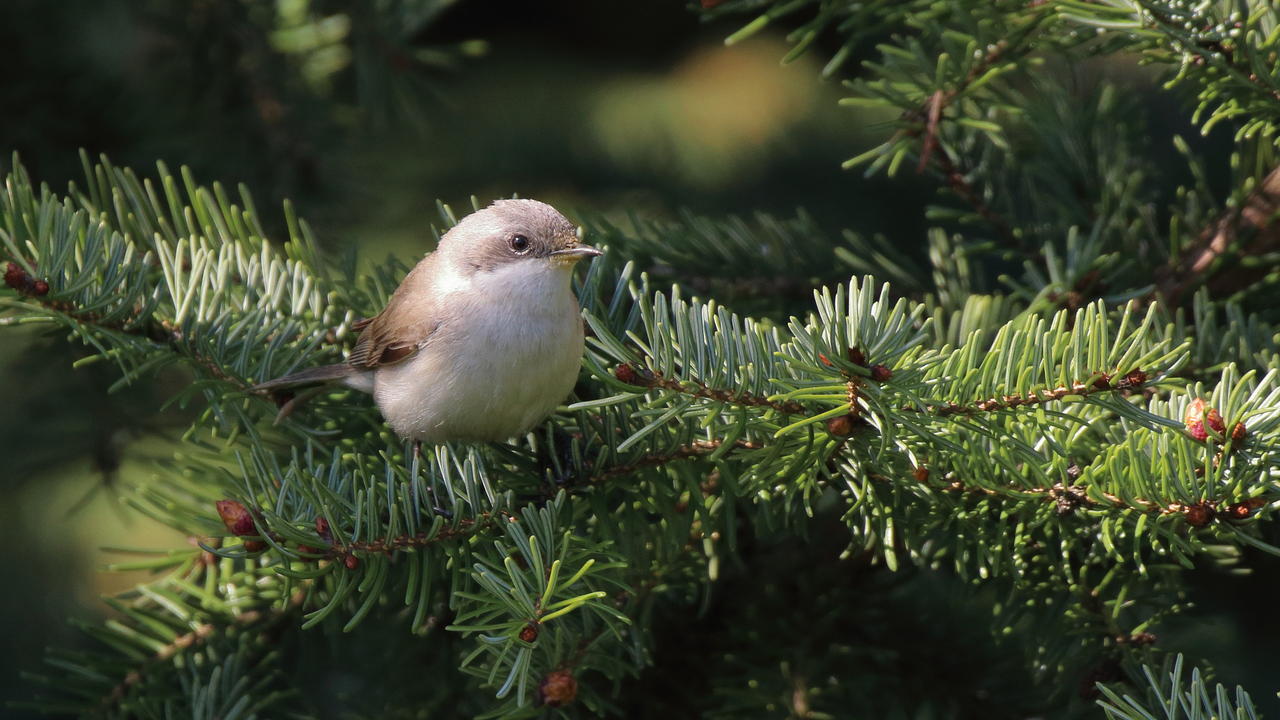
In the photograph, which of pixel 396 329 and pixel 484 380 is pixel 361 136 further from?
pixel 484 380

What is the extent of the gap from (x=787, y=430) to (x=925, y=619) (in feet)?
3.55

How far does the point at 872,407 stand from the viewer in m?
1.55

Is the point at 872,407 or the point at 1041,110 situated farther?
the point at 1041,110

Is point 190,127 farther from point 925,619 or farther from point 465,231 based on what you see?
point 925,619

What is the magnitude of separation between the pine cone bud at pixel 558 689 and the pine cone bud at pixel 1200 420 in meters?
1.05

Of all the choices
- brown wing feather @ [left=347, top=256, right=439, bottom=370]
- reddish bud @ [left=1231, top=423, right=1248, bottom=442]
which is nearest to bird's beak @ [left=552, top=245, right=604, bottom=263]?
brown wing feather @ [left=347, top=256, right=439, bottom=370]

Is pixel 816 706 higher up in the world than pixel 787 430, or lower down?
lower down

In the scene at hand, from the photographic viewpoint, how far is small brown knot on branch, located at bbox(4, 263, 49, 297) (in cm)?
190

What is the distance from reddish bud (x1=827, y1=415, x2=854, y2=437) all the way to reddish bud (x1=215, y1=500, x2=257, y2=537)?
93 centimetres

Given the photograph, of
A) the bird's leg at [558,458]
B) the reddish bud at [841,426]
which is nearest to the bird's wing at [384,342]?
the bird's leg at [558,458]

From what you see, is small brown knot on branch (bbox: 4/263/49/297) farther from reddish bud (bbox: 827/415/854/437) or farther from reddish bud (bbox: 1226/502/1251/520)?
reddish bud (bbox: 1226/502/1251/520)

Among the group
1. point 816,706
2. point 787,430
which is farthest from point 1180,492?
point 816,706

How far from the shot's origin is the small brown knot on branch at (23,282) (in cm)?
190

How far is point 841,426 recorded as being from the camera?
1616 mm
